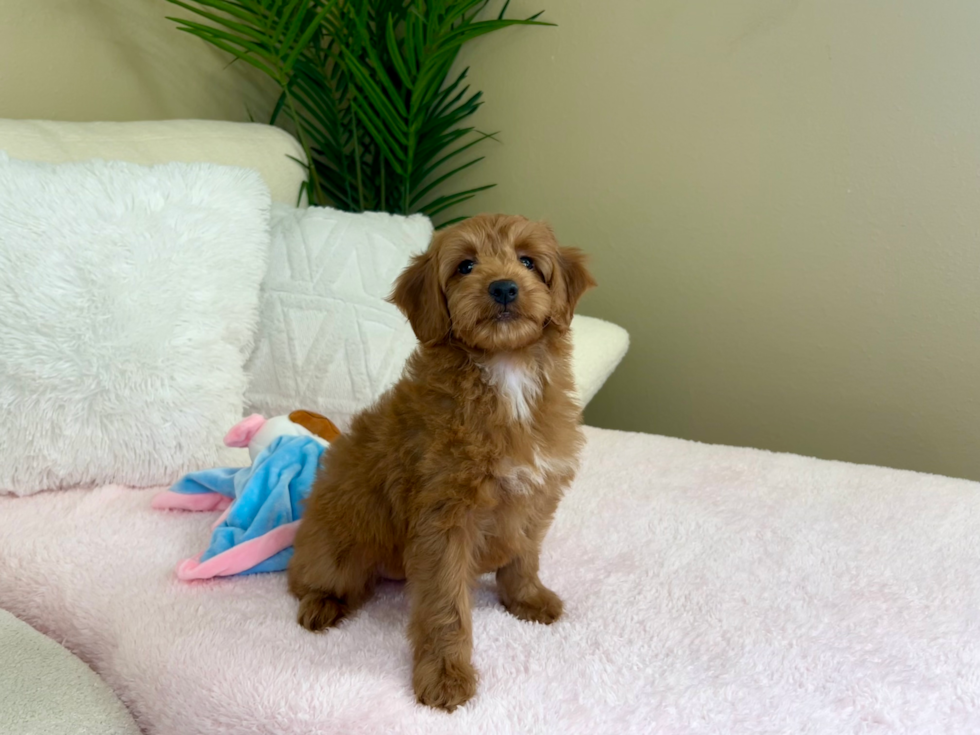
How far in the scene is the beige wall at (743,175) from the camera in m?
2.08

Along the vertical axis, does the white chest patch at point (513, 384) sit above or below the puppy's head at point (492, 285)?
below

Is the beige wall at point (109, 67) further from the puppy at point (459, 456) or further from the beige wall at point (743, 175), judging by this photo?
the puppy at point (459, 456)

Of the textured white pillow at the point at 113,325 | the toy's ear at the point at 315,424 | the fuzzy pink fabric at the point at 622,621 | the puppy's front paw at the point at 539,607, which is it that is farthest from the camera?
the toy's ear at the point at 315,424

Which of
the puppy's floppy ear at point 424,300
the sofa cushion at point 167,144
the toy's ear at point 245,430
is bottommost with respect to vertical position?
the toy's ear at point 245,430

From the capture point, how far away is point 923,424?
7.23ft

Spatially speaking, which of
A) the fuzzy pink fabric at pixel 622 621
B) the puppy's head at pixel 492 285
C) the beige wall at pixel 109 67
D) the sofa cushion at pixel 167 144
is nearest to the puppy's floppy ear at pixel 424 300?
the puppy's head at pixel 492 285

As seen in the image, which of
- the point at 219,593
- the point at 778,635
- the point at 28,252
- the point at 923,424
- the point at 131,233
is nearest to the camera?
the point at 778,635

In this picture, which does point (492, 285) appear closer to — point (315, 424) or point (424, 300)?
point (424, 300)

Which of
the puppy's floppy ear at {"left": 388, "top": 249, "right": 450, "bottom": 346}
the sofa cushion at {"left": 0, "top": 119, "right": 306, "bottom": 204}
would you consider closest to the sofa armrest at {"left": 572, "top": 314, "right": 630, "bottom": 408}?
the puppy's floppy ear at {"left": 388, "top": 249, "right": 450, "bottom": 346}

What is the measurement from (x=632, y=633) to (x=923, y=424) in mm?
1367

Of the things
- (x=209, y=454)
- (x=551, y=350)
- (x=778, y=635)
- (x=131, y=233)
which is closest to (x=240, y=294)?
(x=131, y=233)

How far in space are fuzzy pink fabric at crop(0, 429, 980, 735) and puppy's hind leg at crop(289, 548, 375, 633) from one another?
3 cm

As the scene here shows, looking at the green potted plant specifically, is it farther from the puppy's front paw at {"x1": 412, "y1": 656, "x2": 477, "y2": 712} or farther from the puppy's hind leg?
the puppy's front paw at {"x1": 412, "y1": 656, "x2": 477, "y2": 712}

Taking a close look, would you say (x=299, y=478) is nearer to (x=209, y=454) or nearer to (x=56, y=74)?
(x=209, y=454)
